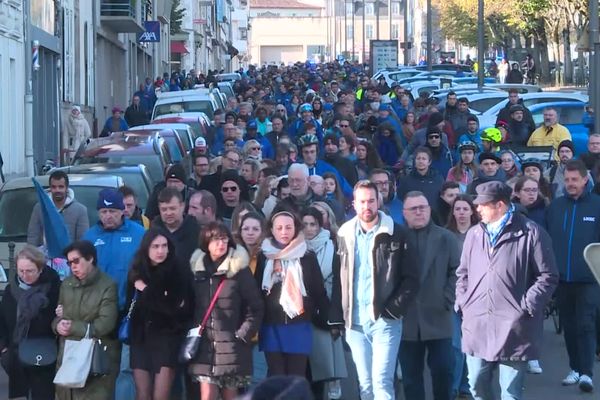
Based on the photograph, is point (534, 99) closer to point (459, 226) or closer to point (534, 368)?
point (534, 368)

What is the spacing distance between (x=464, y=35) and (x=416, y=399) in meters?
87.3

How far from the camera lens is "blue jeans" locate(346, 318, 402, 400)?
8.88m

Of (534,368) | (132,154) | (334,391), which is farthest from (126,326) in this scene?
(132,154)

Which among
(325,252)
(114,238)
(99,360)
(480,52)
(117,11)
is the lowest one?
(99,360)

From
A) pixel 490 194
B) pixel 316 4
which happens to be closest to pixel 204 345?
pixel 490 194

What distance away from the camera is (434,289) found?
9.42 m

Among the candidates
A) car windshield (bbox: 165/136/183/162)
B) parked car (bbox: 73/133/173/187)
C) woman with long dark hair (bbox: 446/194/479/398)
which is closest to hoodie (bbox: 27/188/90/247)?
woman with long dark hair (bbox: 446/194/479/398)

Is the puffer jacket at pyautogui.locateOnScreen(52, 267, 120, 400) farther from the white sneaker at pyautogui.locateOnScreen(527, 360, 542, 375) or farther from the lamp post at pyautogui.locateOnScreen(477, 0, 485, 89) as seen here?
the lamp post at pyautogui.locateOnScreen(477, 0, 485, 89)

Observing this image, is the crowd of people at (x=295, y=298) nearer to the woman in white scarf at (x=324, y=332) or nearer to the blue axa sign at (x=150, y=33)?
the woman in white scarf at (x=324, y=332)

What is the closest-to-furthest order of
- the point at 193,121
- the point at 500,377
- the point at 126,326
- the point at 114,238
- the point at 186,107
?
the point at 500,377 → the point at 126,326 → the point at 114,238 → the point at 193,121 → the point at 186,107

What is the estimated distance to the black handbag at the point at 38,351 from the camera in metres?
9.08

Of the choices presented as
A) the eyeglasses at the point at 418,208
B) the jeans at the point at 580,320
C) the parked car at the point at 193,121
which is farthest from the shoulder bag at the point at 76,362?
the parked car at the point at 193,121

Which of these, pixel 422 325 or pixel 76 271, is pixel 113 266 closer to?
pixel 76 271

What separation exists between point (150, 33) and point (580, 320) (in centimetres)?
3726
